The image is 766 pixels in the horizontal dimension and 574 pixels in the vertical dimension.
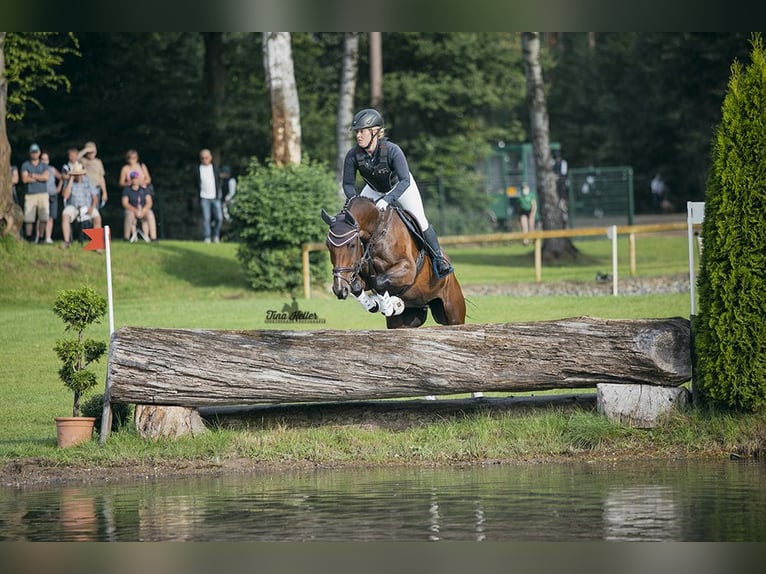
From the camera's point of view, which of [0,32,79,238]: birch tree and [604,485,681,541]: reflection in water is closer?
[604,485,681,541]: reflection in water

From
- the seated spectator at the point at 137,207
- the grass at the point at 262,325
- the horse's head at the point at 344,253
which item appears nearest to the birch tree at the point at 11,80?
the grass at the point at 262,325

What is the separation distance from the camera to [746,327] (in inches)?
447

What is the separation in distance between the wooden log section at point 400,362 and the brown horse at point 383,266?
1.70 feet

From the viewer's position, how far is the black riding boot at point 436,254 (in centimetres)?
1255

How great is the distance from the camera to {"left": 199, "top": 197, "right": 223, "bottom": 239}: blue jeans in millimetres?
28291

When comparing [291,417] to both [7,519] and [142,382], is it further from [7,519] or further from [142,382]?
[7,519]

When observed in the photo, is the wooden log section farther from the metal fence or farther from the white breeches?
the metal fence

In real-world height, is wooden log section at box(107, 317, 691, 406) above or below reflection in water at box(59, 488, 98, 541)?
above

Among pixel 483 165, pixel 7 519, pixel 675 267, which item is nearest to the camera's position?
pixel 7 519

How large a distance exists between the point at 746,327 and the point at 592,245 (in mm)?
23941

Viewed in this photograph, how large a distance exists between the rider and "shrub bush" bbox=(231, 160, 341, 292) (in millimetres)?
11539

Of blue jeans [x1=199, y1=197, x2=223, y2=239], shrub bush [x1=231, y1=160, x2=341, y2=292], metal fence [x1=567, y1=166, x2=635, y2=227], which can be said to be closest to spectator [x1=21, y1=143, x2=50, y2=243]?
blue jeans [x1=199, y1=197, x2=223, y2=239]
